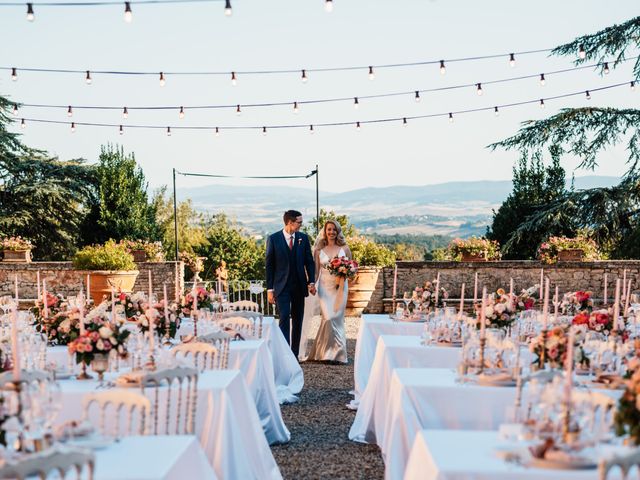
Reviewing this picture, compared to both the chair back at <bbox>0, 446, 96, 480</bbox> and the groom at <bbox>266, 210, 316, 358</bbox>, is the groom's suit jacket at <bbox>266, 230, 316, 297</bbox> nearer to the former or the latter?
the groom at <bbox>266, 210, 316, 358</bbox>

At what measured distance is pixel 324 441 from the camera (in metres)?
6.32

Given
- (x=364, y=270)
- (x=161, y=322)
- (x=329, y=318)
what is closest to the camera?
(x=161, y=322)

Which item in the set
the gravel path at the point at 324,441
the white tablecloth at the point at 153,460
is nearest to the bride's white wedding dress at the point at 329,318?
the gravel path at the point at 324,441

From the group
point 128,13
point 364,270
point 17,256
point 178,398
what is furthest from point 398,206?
point 178,398

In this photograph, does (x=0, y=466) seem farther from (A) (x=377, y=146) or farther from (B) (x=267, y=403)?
(A) (x=377, y=146)

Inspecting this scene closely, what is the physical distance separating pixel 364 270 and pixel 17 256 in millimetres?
6485

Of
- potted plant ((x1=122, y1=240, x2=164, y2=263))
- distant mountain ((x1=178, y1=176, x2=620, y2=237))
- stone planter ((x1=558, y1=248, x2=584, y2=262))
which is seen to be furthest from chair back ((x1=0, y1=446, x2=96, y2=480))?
distant mountain ((x1=178, y1=176, x2=620, y2=237))

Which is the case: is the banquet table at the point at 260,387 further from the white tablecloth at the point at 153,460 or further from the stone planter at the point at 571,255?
the stone planter at the point at 571,255

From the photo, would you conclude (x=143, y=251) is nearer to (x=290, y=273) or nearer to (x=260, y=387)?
(x=290, y=273)

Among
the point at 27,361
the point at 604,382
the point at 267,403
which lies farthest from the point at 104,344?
the point at 604,382

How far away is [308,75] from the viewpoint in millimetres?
11617

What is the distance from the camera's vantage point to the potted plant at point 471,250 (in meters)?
15.2

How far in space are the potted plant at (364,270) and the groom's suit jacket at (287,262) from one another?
16.0 feet

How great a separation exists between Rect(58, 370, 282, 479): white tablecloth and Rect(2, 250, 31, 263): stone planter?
480 inches
